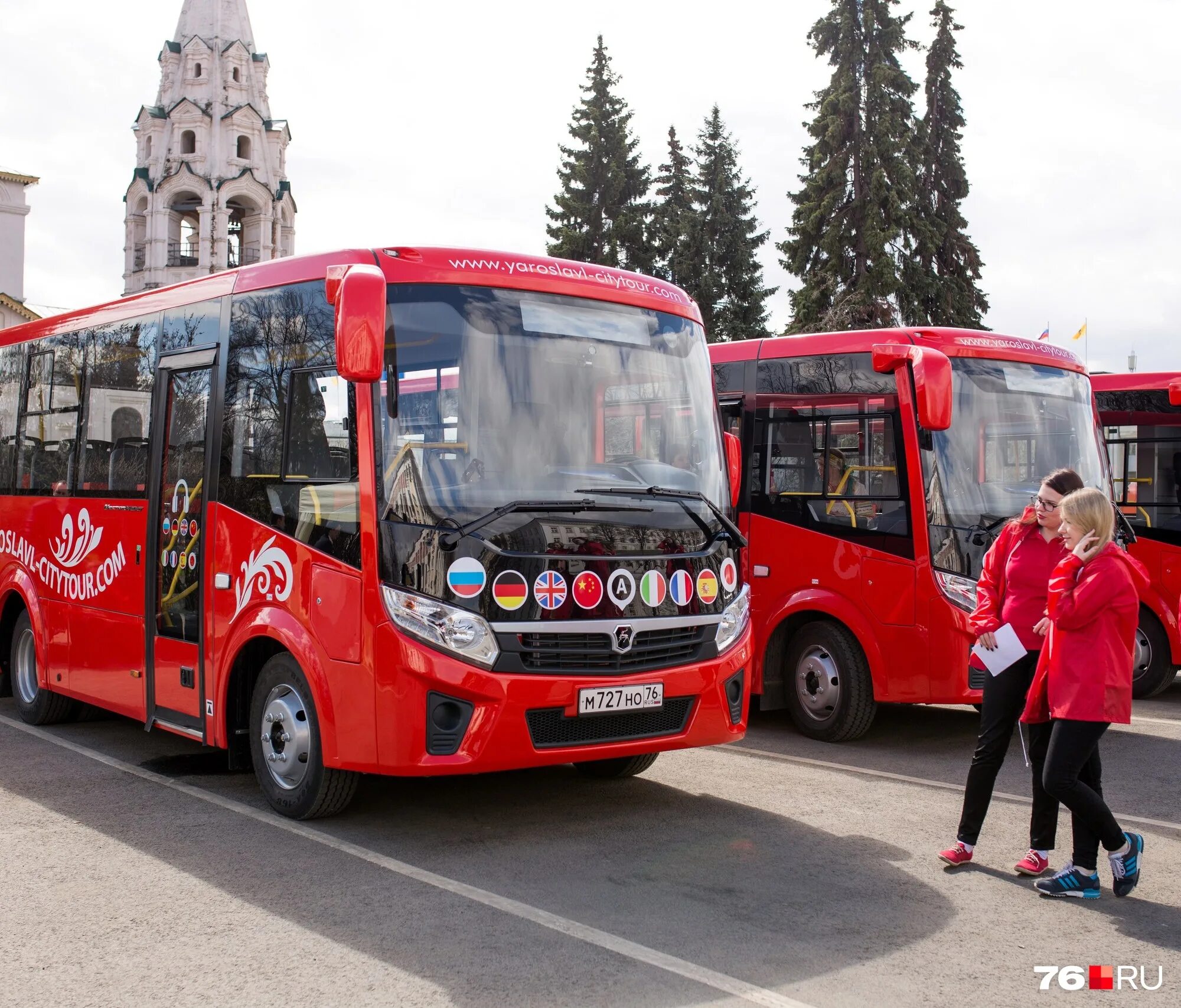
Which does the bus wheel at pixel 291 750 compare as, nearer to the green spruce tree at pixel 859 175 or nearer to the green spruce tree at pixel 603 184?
the green spruce tree at pixel 859 175

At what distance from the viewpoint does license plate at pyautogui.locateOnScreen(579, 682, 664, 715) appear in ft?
20.2

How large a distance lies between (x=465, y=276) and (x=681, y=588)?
74.4 inches

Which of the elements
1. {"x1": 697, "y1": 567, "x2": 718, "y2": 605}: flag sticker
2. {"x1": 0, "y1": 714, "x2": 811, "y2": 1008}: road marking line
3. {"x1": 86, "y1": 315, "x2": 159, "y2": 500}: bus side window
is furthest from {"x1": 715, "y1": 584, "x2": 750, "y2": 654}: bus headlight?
{"x1": 86, "y1": 315, "x2": 159, "y2": 500}: bus side window

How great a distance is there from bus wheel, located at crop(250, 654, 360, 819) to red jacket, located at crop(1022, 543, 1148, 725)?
343 centimetres

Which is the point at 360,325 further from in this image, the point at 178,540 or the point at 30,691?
the point at 30,691

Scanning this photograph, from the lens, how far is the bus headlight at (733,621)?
6.80 m

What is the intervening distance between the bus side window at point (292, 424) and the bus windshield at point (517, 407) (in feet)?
1.01

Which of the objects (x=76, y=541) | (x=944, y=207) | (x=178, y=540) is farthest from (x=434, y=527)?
(x=944, y=207)

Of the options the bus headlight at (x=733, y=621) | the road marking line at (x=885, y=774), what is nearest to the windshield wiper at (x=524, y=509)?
the bus headlight at (x=733, y=621)

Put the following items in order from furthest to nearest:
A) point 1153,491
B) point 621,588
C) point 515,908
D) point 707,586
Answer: point 1153,491, point 707,586, point 621,588, point 515,908

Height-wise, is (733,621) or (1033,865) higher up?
(733,621)

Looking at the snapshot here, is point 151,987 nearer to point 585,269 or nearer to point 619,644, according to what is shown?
point 619,644

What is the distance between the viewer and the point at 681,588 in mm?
6574

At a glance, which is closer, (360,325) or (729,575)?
(360,325)
